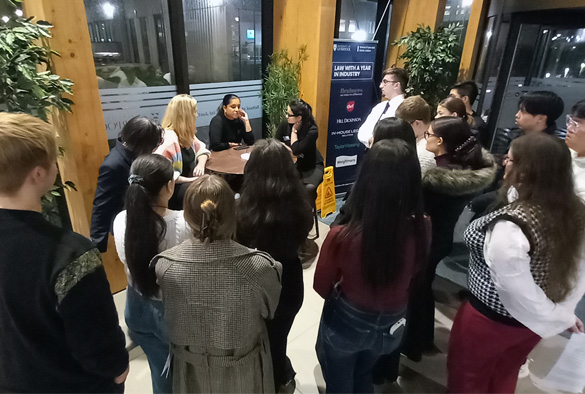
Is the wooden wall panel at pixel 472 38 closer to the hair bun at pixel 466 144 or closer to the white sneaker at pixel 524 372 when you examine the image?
the hair bun at pixel 466 144

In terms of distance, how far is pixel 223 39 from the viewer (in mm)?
4086

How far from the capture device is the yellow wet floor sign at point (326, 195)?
3.95 meters

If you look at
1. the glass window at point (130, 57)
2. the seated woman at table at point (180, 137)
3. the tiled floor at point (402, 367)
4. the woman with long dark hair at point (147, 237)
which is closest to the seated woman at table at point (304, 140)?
the seated woman at table at point (180, 137)

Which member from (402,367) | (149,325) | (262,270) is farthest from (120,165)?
(402,367)

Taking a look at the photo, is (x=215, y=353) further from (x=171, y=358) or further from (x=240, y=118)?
(x=240, y=118)

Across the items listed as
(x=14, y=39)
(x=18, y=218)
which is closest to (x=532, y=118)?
(x=18, y=218)

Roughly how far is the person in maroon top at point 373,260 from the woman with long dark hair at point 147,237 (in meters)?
0.68

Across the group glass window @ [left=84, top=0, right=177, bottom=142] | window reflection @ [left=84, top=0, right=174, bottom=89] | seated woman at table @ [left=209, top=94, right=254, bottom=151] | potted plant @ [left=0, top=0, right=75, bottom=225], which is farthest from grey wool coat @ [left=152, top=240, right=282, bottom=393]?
window reflection @ [left=84, top=0, right=174, bottom=89]

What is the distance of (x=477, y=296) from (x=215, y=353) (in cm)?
116

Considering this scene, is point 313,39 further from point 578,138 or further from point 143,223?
point 143,223

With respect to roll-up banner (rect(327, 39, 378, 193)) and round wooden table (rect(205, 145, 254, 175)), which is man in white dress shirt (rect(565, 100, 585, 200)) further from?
roll-up banner (rect(327, 39, 378, 193))

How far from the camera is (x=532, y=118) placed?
8.25 ft

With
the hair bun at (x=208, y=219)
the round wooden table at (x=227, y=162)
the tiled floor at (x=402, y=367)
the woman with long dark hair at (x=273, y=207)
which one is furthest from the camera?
the round wooden table at (x=227, y=162)

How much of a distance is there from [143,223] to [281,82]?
10.8 feet
